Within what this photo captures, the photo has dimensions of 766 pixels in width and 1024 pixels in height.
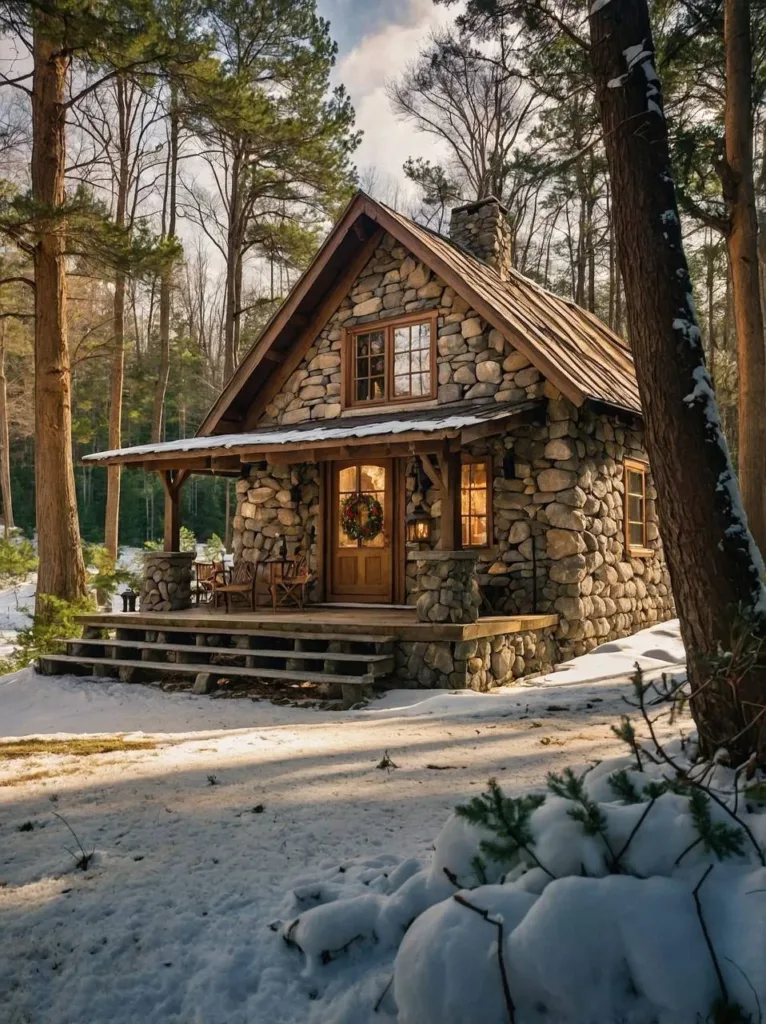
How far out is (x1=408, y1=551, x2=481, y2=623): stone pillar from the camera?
7.75 metres

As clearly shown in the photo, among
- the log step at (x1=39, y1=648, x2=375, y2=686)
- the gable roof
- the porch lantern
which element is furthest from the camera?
the porch lantern

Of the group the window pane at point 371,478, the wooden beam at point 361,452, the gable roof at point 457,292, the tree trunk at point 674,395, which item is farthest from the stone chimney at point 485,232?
the tree trunk at point 674,395

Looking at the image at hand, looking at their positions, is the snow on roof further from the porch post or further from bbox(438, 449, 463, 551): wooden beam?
the porch post

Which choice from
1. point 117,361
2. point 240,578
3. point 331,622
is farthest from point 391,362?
point 117,361

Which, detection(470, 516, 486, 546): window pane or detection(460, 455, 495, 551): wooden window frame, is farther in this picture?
detection(470, 516, 486, 546): window pane

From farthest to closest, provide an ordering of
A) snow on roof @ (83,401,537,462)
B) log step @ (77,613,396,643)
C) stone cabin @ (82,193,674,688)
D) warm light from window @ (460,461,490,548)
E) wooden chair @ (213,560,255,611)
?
1. wooden chair @ (213,560,255,611)
2. warm light from window @ (460,461,490,548)
3. stone cabin @ (82,193,674,688)
4. snow on roof @ (83,401,537,462)
5. log step @ (77,613,396,643)

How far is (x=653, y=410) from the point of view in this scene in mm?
3260

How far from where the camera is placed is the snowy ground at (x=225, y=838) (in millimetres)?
2121

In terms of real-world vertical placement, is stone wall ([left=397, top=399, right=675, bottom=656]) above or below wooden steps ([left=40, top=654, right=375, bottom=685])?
above

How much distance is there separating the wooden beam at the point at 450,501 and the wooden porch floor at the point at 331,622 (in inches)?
37.0

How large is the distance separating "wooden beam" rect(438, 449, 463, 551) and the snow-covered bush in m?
5.73

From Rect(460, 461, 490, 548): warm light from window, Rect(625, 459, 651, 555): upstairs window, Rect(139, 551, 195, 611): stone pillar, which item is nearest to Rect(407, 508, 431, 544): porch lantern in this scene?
Rect(460, 461, 490, 548): warm light from window

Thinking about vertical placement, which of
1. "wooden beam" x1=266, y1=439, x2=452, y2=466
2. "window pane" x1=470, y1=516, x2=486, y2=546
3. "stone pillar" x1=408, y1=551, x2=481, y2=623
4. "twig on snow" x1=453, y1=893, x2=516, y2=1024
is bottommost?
"twig on snow" x1=453, y1=893, x2=516, y2=1024

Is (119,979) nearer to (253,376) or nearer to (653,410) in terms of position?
(653,410)
